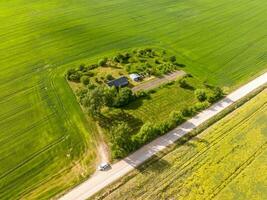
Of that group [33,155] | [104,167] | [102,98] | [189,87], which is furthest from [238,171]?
[33,155]

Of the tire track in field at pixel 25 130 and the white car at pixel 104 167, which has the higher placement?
the tire track in field at pixel 25 130

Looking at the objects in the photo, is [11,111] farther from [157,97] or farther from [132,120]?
[157,97]

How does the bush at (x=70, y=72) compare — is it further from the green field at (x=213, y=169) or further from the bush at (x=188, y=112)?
the green field at (x=213, y=169)

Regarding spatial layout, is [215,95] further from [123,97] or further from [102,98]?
[102,98]

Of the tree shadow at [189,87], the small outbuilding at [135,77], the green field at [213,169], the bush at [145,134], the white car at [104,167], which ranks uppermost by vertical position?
the small outbuilding at [135,77]

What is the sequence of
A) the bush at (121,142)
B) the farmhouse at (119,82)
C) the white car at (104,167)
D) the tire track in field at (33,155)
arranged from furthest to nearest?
the farmhouse at (119,82), the bush at (121,142), the white car at (104,167), the tire track in field at (33,155)

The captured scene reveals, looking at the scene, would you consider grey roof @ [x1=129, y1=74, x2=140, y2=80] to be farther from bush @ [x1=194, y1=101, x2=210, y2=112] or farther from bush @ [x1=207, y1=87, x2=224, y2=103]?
bush @ [x1=207, y1=87, x2=224, y2=103]

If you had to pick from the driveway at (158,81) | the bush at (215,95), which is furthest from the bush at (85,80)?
the bush at (215,95)
